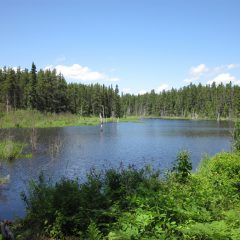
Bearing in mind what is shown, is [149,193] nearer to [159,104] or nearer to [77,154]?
[77,154]

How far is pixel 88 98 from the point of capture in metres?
137

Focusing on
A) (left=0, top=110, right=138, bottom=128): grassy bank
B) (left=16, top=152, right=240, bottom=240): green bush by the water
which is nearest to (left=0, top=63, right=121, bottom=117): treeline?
(left=0, top=110, right=138, bottom=128): grassy bank

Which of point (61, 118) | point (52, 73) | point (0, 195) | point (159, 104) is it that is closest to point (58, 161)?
point (0, 195)

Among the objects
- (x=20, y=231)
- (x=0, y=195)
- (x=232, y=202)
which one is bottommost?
(x=0, y=195)

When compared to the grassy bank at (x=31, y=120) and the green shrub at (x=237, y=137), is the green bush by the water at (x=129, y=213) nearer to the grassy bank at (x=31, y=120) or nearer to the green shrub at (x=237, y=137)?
the green shrub at (x=237, y=137)

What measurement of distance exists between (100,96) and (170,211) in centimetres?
12816

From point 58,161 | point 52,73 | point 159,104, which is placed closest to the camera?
point 58,161

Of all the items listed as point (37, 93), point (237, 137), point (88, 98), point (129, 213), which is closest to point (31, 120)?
point (37, 93)

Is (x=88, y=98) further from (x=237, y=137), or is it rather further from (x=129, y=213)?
(x=129, y=213)

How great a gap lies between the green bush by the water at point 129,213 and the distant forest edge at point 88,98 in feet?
103

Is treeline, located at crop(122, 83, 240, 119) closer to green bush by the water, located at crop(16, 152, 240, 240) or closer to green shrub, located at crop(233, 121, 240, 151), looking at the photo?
green shrub, located at crop(233, 121, 240, 151)

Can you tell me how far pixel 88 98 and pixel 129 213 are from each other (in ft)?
426

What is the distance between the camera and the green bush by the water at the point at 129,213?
22.3 feet

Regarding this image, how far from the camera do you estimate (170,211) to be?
8.13 m
